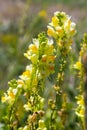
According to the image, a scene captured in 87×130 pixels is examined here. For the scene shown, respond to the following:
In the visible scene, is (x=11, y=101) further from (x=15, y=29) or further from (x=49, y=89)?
(x=15, y=29)

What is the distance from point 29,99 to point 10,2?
16427 mm

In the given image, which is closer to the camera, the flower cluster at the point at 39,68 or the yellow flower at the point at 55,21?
the flower cluster at the point at 39,68

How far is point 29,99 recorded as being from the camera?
186 cm

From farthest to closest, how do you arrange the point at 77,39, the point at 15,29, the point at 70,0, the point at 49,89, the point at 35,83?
the point at 70,0 < the point at 15,29 < the point at 49,89 < the point at 77,39 < the point at 35,83

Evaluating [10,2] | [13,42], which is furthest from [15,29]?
[10,2]

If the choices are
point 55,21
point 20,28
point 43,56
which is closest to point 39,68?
point 43,56

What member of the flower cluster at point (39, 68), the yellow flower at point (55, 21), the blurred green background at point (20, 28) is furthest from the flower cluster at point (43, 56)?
the blurred green background at point (20, 28)

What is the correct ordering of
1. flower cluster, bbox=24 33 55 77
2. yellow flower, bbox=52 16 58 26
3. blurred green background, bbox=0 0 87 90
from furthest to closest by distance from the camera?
1. blurred green background, bbox=0 0 87 90
2. yellow flower, bbox=52 16 58 26
3. flower cluster, bbox=24 33 55 77

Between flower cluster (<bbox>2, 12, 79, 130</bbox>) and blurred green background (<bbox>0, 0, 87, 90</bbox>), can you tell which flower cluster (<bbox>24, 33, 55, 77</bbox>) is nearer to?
flower cluster (<bbox>2, 12, 79, 130</bbox>)

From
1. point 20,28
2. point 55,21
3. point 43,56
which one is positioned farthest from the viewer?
point 20,28

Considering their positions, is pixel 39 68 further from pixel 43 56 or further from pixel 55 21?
pixel 55 21

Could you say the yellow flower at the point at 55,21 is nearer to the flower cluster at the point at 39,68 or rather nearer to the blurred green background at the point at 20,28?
the flower cluster at the point at 39,68

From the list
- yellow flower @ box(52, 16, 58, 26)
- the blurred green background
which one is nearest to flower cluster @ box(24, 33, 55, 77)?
yellow flower @ box(52, 16, 58, 26)

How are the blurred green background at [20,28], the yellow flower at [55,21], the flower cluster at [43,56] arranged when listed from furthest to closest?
the blurred green background at [20,28] → the yellow flower at [55,21] → the flower cluster at [43,56]
